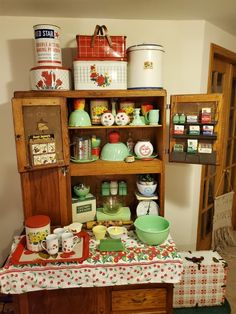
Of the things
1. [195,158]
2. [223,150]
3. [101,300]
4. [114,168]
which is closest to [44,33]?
[114,168]

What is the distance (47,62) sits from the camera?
4.95 ft

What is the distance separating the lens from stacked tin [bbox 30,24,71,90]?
1.48 metres

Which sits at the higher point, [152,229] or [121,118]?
[121,118]

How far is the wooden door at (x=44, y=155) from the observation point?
1.39 meters

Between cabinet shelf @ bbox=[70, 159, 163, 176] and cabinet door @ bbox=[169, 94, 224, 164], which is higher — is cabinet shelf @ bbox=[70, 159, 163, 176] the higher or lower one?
the lower one

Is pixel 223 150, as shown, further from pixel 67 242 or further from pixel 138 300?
pixel 67 242

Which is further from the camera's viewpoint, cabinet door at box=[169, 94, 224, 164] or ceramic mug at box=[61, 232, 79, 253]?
cabinet door at box=[169, 94, 224, 164]

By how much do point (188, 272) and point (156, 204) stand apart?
543 mm

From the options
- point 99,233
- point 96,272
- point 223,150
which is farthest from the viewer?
point 223,150

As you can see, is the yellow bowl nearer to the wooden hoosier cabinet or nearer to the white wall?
the wooden hoosier cabinet

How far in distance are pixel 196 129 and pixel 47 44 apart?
1.04m

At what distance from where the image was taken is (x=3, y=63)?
1805 mm

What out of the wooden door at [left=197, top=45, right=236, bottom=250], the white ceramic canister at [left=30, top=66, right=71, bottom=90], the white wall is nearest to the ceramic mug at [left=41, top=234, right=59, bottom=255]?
the white wall

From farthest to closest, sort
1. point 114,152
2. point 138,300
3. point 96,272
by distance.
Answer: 1. point 114,152
2. point 138,300
3. point 96,272
